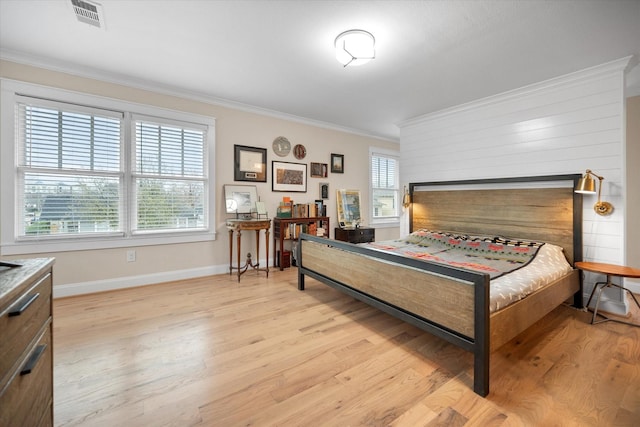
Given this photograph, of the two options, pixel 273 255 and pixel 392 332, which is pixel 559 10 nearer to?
pixel 392 332

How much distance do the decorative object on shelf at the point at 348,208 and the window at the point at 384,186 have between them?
0.49 meters

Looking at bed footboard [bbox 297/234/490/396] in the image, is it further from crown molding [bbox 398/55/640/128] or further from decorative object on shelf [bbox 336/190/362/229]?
crown molding [bbox 398/55/640/128]

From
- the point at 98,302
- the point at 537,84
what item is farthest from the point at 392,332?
the point at 537,84

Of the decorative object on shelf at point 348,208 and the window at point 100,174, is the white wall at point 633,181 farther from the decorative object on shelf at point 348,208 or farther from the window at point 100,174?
the window at point 100,174

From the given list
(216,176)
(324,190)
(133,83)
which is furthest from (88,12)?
(324,190)

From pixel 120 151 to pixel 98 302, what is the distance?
5.70ft

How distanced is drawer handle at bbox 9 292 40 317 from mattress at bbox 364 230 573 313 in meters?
2.12

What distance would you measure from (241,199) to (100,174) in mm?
1668

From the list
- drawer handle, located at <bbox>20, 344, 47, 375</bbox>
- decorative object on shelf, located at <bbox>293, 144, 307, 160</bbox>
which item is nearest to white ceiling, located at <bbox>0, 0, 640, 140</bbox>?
decorative object on shelf, located at <bbox>293, 144, 307, 160</bbox>

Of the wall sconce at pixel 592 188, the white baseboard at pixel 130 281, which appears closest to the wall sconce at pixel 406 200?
the wall sconce at pixel 592 188

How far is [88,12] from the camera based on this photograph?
6.81 feet

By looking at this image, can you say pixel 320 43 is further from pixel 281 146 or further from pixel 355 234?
pixel 355 234

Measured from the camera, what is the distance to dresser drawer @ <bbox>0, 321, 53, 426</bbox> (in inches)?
28.0

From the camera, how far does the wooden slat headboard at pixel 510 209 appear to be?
9.53 ft
